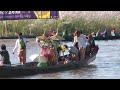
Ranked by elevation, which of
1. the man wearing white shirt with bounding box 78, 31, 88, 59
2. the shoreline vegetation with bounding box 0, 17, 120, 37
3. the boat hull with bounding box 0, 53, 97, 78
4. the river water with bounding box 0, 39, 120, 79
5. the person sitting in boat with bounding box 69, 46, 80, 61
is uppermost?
the shoreline vegetation with bounding box 0, 17, 120, 37

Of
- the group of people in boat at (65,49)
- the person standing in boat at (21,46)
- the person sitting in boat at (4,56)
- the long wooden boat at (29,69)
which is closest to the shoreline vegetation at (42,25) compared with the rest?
the group of people in boat at (65,49)

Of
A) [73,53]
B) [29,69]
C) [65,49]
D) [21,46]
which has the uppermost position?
[21,46]

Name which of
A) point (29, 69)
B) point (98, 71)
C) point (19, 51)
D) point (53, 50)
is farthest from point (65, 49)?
point (29, 69)

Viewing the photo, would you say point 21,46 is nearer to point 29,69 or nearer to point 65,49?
point 29,69

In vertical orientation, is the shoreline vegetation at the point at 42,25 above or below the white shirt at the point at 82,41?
above

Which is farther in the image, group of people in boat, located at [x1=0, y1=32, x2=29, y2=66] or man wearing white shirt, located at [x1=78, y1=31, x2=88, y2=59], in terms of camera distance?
man wearing white shirt, located at [x1=78, y1=31, x2=88, y2=59]

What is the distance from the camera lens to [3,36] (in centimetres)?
1734

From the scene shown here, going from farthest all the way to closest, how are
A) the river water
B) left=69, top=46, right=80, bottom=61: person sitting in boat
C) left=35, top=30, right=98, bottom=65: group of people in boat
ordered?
left=69, top=46, right=80, bottom=61: person sitting in boat, the river water, left=35, top=30, right=98, bottom=65: group of people in boat

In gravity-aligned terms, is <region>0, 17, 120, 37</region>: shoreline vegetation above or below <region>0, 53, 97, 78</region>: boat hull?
above

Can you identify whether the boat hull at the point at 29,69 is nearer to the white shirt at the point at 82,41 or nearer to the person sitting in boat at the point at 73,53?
the person sitting in boat at the point at 73,53

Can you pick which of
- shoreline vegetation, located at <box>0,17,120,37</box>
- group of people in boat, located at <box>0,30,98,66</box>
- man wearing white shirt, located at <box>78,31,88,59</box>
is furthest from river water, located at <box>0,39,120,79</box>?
shoreline vegetation, located at <box>0,17,120,37</box>

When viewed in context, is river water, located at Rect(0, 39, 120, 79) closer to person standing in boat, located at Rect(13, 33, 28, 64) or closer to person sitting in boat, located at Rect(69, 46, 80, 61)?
person sitting in boat, located at Rect(69, 46, 80, 61)
